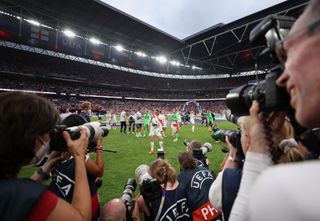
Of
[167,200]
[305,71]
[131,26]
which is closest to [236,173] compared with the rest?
[305,71]

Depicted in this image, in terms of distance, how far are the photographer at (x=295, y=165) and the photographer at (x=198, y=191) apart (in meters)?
1.72

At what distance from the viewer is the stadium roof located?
18047 mm

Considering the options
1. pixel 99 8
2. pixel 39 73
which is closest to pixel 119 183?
pixel 99 8

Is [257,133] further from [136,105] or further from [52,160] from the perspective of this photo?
[136,105]

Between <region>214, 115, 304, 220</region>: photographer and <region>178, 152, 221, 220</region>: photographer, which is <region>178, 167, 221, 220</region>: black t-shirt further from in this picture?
<region>214, 115, 304, 220</region>: photographer

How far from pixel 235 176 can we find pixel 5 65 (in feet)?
140

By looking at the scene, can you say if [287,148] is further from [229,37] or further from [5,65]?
[5,65]

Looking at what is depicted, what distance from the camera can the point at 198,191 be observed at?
253 centimetres

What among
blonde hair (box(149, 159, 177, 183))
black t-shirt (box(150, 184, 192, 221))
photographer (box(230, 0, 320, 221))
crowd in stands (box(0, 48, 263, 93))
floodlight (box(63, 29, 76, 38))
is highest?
floodlight (box(63, 29, 76, 38))

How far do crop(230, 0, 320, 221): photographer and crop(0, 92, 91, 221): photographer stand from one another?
0.97 m

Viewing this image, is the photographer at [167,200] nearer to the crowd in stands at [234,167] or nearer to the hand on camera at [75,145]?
the crowd in stands at [234,167]

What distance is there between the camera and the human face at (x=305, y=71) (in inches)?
23.8

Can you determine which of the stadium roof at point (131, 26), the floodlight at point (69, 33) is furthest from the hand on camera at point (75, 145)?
the floodlight at point (69, 33)

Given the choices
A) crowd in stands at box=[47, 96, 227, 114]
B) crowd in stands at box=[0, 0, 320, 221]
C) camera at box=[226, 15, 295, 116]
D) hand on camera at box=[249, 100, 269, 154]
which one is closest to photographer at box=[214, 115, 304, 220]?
crowd in stands at box=[0, 0, 320, 221]
